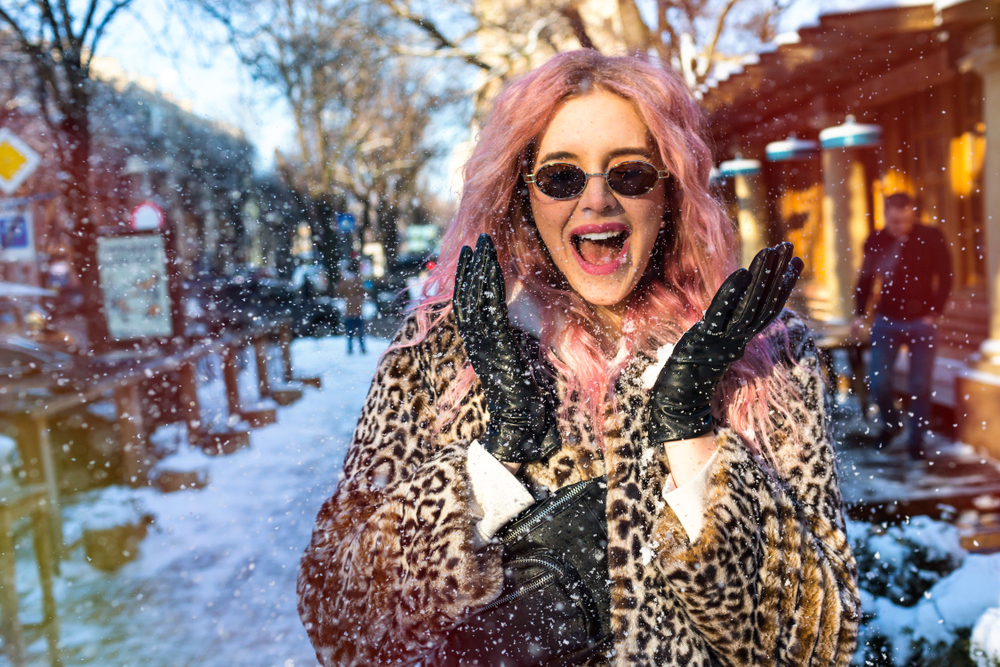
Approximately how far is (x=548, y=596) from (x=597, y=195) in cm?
70

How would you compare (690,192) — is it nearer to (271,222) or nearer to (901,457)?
(901,457)

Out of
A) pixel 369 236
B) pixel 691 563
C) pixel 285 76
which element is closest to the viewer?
pixel 691 563

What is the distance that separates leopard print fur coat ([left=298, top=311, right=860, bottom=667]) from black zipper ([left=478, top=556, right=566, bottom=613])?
21 millimetres

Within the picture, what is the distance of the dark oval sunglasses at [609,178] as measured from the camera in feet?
3.76

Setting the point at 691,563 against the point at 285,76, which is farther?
the point at 285,76

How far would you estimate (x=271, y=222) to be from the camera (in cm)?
2558

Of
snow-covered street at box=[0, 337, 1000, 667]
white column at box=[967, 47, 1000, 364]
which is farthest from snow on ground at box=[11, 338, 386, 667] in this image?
white column at box=[967, 47, 1000, 364]

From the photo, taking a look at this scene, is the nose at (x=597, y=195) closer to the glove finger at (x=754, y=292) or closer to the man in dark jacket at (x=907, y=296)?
the glove finger at (x=754, y=292)

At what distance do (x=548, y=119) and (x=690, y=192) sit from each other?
0.31m

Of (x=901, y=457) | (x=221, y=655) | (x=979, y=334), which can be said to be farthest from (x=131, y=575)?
(x=979, y=334)

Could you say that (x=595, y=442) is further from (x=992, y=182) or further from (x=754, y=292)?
(x=992, y=182)

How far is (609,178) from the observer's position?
1143 mm

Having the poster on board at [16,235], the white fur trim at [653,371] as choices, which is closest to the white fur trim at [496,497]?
the white fur trim at [653,371]

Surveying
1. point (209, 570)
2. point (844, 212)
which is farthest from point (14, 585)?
point (844, 212)
